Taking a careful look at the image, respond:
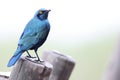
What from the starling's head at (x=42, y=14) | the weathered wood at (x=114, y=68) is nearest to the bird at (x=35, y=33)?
the starling's head at (x=42, y=14)

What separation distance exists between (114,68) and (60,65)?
791mm

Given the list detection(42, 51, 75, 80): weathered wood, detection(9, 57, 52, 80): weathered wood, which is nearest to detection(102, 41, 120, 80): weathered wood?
detection(9, 57, 52, 80): weathered wood

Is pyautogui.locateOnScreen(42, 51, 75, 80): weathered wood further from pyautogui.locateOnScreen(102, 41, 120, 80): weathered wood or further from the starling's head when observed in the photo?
pyautogui.locateOnScreen(102, 41, 120, 80): weathered wood

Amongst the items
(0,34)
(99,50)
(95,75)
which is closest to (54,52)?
(95,75)

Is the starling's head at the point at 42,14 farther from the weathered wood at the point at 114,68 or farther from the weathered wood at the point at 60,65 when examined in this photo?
the weathered wood at the point at 114,68

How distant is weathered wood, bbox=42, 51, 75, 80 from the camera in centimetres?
212

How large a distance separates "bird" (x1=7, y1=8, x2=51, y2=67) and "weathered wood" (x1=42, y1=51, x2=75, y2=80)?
0.08 metres

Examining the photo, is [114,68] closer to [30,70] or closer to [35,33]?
[30,70]

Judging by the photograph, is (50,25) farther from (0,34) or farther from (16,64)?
(0,34)

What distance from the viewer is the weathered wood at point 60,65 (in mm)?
2117

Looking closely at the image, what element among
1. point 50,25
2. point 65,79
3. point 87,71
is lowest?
point 87,71

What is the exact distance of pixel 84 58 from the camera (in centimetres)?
536

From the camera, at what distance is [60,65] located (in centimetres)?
213

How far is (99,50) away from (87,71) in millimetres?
385
